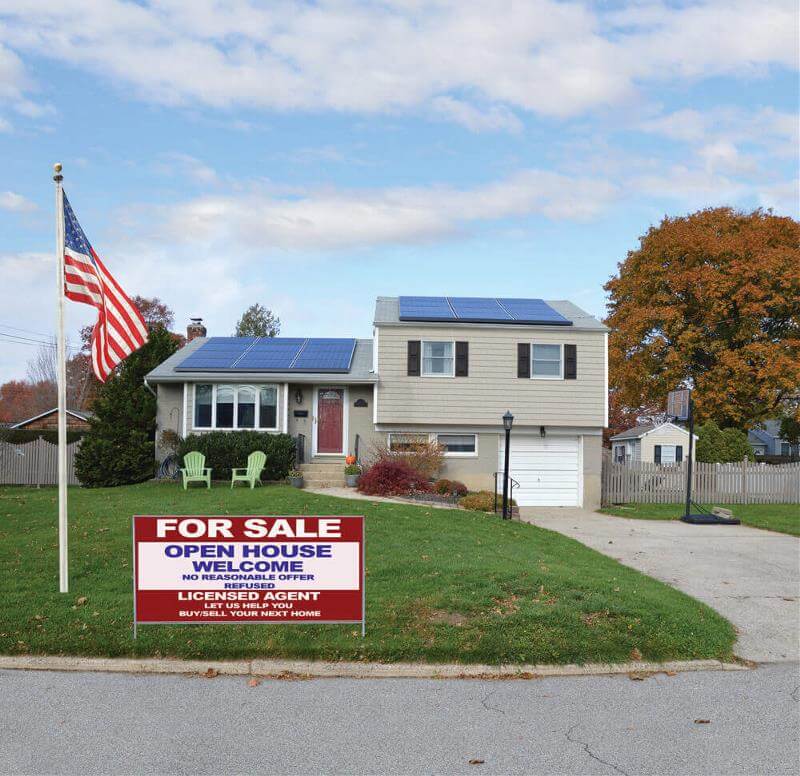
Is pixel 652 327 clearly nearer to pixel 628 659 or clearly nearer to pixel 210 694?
pixel 628 659

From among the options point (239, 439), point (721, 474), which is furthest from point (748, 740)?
point (721, 474)

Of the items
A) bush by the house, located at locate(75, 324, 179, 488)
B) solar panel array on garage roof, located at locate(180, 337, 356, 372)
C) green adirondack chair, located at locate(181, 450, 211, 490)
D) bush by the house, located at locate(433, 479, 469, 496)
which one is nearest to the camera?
Result: bush by the house, located at locate(433, 479, 469, 496)

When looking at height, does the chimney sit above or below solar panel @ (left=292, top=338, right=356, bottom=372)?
above

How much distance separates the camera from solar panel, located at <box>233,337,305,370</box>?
76.9 ft

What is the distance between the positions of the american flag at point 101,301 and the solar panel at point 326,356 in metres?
14.1

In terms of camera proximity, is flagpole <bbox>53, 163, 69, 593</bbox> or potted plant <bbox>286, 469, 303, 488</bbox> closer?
flagpole <bbox>53, 163, 69, 593</bbox>

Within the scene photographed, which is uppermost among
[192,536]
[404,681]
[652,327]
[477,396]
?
[652,327]

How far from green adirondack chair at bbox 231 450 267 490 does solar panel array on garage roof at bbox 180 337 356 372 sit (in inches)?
136

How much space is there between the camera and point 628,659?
279 inches

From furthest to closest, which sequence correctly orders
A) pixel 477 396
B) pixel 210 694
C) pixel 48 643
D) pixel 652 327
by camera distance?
pixel 652 327 → pixel 477 396 → pixel 48 643 → pixel 210 694

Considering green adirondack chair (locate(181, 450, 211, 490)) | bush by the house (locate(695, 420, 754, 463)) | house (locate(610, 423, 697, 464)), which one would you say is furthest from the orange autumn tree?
green adirondack chair (locate(181, 450, 211, 490))

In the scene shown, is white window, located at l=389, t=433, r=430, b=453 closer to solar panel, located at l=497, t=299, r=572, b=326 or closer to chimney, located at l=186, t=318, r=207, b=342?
solar panel, located at l=497, t=299, r=572, b=326

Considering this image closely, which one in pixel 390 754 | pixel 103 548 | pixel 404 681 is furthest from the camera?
pixel 103 548

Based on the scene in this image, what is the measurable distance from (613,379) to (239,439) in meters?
19.6
